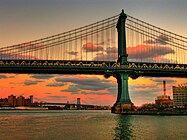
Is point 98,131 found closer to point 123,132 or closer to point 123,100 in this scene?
point 123,132

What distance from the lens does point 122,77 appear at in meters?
85.7

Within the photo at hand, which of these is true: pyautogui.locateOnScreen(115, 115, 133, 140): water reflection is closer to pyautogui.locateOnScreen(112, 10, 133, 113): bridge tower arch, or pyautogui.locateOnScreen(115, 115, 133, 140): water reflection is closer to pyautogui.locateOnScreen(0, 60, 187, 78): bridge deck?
pyautogui.locateOnScreen(112, 10, 133, 113): bridge tower arch

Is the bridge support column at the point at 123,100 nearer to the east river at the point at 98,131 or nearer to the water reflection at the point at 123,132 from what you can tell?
the east river at the point at 98,131

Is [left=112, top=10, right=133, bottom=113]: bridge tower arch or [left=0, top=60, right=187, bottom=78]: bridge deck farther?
[left=0, top=60, right=187, bottom=78]: bridge deck

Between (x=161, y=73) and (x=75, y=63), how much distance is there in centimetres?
2444

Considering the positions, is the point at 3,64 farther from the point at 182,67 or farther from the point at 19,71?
the point at 182,67

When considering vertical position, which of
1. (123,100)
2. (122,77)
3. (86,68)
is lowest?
(123,100)

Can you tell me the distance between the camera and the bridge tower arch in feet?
270

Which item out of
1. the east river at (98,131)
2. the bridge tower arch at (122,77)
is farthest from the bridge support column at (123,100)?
the east river at (98,131)

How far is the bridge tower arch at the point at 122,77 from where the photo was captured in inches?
3238

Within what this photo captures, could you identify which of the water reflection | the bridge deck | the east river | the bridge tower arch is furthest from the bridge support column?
the water reflection

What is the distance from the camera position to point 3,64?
86062 millimetres

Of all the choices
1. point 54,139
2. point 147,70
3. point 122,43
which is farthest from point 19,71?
point 54,139

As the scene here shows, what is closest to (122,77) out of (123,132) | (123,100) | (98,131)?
(123,100)
